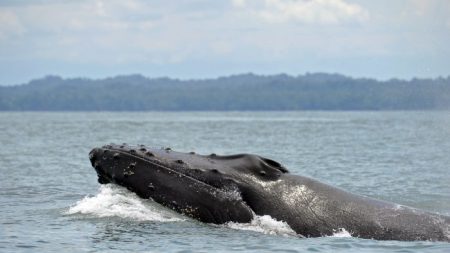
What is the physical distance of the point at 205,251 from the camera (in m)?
12.2

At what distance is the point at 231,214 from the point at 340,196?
1.46m

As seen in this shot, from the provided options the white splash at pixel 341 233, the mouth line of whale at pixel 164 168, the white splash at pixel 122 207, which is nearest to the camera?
the white splash at pixel 341 233

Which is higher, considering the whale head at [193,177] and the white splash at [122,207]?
the whale head at [193,177]

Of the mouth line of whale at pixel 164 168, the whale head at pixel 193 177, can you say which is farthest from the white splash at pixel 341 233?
the mouth line of whale at pixel 164 168

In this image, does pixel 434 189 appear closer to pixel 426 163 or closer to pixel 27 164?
pixel 426 163

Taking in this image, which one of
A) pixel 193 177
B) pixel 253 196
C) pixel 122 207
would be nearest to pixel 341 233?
pixel 253 196

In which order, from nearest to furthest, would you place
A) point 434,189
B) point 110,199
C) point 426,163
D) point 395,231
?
point 395,231 < point 110,199 < point 434,189 < point 426,163

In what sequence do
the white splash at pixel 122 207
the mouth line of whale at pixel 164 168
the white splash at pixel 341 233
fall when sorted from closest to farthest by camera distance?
the white splash at pixel 341 233 < the mouth line of whale at pixel 164 168 < the white splash at pixel 122 207

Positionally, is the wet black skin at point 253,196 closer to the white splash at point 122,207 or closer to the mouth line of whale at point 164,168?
the mouth line of whale at point 164,168

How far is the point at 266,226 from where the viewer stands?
12023 mm

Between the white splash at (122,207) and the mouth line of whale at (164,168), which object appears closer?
the mouth line of whale at (164,168)

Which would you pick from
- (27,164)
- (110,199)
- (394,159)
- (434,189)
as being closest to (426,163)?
(394,159)

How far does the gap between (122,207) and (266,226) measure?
2785mm

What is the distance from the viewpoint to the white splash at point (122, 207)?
41.5 feet
